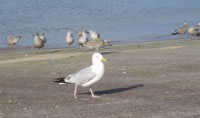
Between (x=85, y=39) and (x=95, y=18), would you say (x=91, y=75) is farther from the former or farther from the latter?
(x=95, y=18)

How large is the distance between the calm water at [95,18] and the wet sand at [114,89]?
10.8 metres

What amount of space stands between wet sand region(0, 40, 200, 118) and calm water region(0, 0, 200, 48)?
10.8 meters

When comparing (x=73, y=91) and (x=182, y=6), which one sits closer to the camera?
(x=73, y=91)

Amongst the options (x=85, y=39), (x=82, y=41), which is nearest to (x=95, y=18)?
(x=85, y=39)

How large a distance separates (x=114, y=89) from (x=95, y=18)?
88.2 feet

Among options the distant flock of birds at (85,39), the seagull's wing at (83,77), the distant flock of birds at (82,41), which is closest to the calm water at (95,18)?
the distant flock of birds at (85,39)

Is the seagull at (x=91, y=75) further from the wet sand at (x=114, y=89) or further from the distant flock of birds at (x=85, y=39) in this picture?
the distant flock of birds at (x=85, y=39)

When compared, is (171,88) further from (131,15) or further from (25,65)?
(131,15)

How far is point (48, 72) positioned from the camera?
53.4 feet

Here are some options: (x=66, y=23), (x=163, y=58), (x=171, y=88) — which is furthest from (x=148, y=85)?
(x=66, y=23)

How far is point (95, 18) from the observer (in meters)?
39.9

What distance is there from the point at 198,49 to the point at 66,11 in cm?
2359

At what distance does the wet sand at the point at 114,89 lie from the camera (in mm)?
10430

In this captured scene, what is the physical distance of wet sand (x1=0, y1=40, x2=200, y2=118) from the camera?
10.4m
